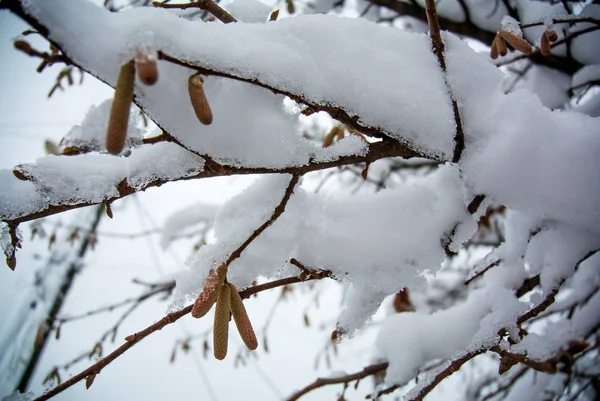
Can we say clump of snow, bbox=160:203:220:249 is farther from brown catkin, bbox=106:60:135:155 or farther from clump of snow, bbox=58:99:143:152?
brown catkin, bbox=106:60:135:155

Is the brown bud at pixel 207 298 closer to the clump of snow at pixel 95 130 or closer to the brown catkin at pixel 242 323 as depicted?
the brown catkin at pixel 242 323

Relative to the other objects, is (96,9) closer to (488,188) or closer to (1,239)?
(1,239)

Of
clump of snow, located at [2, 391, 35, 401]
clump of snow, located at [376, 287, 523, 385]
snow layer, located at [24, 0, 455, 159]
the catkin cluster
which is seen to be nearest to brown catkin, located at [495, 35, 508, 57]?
snow layer, located at [24, 0, 455, 159]

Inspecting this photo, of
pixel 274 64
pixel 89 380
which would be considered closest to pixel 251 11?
pixel 274 64

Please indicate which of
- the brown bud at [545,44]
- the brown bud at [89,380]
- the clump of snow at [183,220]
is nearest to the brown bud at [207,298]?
the brown bud at [89,380]

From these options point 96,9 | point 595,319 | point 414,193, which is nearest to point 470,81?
point 414,193

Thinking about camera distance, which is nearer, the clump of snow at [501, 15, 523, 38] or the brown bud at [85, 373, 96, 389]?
the brown bud at [85, 373, 96, 389]
